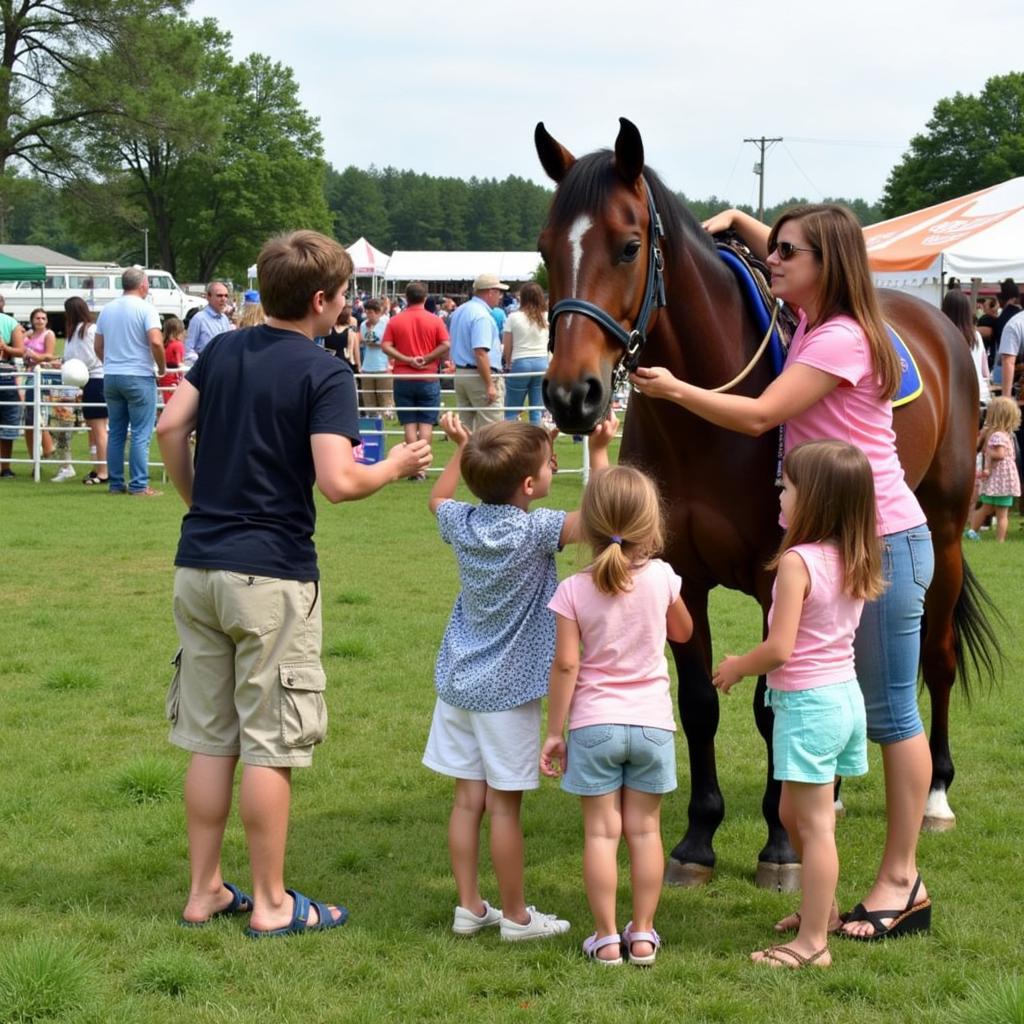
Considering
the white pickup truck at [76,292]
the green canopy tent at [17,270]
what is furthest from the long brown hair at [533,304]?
the white pickup truck at [76,292]

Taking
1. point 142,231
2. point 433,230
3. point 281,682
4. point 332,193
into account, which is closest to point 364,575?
point 281,682

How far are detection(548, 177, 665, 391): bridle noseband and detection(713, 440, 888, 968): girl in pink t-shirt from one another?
1.85ft

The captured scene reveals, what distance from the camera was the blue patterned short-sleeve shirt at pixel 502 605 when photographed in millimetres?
3832

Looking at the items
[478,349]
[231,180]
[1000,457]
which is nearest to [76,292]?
[231,180]

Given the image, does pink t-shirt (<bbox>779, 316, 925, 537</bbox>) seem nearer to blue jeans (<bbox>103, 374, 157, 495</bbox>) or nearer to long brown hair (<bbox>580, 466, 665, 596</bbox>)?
long brown hair (<bbox>580, 466, 665, 596</bbox>)

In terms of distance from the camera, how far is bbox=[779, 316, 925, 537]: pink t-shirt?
12.2 ft

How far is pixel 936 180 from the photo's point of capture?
7744 centimetres

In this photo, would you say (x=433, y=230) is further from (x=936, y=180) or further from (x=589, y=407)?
(x=589, y=407)

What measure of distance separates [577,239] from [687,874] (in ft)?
7.13

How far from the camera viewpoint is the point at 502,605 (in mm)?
3873

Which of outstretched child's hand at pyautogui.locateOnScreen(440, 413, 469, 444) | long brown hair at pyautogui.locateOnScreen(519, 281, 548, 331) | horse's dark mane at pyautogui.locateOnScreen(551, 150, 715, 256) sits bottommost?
outstretched child's hand at pyautogui.locateOnScreen(440, 413, 469, 444)

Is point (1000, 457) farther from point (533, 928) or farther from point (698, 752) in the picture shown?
point (533, 928)

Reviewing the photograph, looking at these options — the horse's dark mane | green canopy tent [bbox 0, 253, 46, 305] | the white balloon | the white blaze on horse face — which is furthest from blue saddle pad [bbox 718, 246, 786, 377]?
green canopy tent [bbox 0, 253, 46, 305]

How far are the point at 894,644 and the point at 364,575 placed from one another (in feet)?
22.8
